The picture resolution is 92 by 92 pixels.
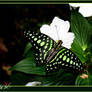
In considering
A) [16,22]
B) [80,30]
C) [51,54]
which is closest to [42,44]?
[51,54]

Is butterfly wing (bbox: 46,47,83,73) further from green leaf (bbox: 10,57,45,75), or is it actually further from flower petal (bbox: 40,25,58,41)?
flower petal (bbox: 40,25,58,41)

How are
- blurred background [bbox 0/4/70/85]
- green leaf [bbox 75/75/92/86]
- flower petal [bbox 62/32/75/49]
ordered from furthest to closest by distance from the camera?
blurred background [bbox 0/4/70/85]
flower petal [bbox 62/32/75/49]
green leaf [bbox 75/75/92/86]

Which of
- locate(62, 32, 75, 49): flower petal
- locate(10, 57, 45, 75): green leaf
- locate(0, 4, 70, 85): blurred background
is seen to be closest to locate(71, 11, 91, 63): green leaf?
locate(62, 32, 75, 49): flower petal

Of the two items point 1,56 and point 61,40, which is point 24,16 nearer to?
point 1,56

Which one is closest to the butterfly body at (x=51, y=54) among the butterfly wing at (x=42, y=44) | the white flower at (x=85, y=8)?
the butterfly wing at (x=42, y=44)

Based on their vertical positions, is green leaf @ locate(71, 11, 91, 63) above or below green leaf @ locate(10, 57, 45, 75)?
above

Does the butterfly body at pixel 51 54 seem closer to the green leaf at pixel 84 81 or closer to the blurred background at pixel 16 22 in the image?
the green leaf at pixel 84 81
